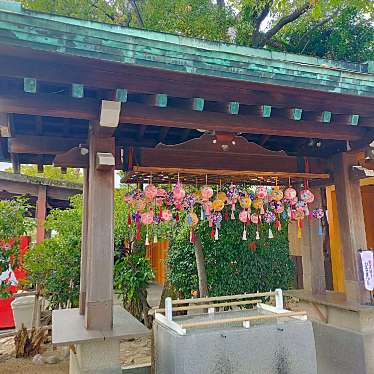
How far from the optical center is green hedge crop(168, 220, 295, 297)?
6395mm

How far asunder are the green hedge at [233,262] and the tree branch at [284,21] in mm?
6487

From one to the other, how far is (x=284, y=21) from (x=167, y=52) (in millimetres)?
8978

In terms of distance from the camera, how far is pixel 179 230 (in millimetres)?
Result: 6770

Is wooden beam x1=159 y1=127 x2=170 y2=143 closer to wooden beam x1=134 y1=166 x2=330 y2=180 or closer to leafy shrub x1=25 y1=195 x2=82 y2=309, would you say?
wooden beam x1=134 y1=166 x2=330 y2=180

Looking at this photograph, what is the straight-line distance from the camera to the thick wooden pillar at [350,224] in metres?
4.14

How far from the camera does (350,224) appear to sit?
4.23 m

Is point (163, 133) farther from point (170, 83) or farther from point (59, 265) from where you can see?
point (59, 265)

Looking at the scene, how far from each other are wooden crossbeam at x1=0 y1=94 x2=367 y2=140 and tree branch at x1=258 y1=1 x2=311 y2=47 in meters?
7.30

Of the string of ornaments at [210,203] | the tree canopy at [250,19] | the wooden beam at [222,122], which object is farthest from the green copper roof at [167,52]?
the tree canopy at [250,19]

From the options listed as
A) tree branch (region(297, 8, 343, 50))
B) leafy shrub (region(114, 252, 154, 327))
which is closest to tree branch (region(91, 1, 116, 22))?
tree branch (region(297, 8, 343, 50))

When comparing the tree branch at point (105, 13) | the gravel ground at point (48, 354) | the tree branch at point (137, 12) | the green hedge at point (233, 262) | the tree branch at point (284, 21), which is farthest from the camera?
the tree branch at point (137, 12)

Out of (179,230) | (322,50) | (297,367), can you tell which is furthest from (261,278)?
(322,50)

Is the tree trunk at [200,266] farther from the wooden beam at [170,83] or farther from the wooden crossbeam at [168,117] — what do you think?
the wooden beam at [170,83]

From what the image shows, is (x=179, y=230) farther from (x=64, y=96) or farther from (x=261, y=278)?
(x=64, y=96)
